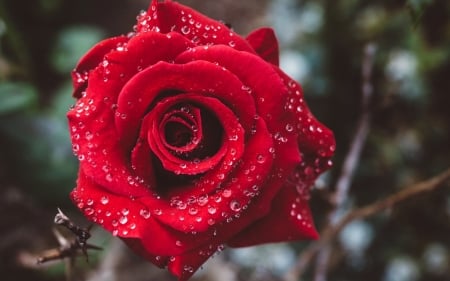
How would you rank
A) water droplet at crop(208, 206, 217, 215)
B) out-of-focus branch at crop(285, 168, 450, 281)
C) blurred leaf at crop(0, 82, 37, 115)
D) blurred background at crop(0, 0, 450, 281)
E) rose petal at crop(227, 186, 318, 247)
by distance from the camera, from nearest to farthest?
water droplet at crop(208, 206, 217, 215)
rose petal at crop(227, 186, 318, 247)
out-of-focus branch at crop(285, 168, 450, 281)
blurred leaf at crop(0, 82, 37, 115)
blurred background at crop(0, 0, 450, 281)

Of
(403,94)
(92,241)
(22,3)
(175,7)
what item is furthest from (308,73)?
(175,7)

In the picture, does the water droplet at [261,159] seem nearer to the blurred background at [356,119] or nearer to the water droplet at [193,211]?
the water droplet at [193,211]

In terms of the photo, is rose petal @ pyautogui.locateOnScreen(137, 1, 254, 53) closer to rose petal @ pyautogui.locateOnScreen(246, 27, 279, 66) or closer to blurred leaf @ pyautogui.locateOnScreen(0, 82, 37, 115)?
rose petal @ pyautogui.locateOnScreen(246, 27, 279, 66)

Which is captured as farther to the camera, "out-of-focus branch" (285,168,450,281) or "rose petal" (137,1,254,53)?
"out-of-focus branch" (285,168,450,281)

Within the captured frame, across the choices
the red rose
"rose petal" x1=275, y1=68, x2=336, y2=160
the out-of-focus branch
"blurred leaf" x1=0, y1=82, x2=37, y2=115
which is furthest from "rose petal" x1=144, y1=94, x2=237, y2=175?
"blurred leaf" x1=0, y1=82, x2=37, y2=115

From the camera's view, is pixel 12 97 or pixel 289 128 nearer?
pixel 289 128

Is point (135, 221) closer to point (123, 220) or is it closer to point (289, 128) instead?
point (123, 220)

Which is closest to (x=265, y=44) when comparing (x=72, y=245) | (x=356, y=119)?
(x=72, y=245)
